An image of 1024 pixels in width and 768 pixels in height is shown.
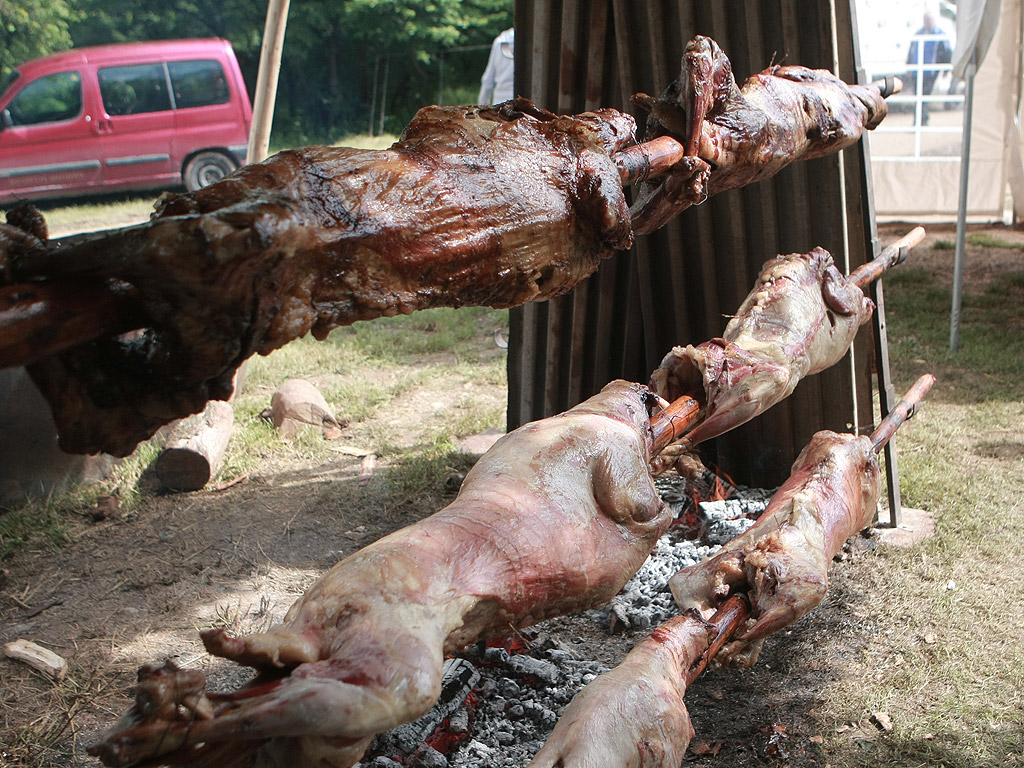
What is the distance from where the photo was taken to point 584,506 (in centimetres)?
204

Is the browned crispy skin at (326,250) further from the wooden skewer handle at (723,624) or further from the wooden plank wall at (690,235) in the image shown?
the wooden plank wall at (690,235)

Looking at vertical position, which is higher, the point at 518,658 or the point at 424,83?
the point at 424,83

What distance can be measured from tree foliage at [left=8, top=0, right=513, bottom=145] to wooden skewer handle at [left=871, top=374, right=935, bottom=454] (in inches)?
666

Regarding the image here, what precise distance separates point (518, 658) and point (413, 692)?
1536mm

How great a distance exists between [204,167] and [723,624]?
1334cm

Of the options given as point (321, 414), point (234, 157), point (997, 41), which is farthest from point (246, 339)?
point (234, 157)

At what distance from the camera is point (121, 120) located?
12.9 meters

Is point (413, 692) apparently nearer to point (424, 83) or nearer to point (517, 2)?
point (517, 2)

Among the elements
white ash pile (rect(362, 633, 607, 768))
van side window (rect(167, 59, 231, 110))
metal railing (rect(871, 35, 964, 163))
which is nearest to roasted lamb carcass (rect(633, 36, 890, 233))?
white ash pile (rect(362, 633, 607, 768))

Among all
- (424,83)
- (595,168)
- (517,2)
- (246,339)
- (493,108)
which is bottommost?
(246,339)

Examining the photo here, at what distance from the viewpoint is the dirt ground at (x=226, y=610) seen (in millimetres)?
2760

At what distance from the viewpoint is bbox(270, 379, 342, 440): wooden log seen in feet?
18.2

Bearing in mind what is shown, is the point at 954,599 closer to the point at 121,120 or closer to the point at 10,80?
the point at 121,120

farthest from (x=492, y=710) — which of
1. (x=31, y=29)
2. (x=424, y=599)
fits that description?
(x=31, y=29)
